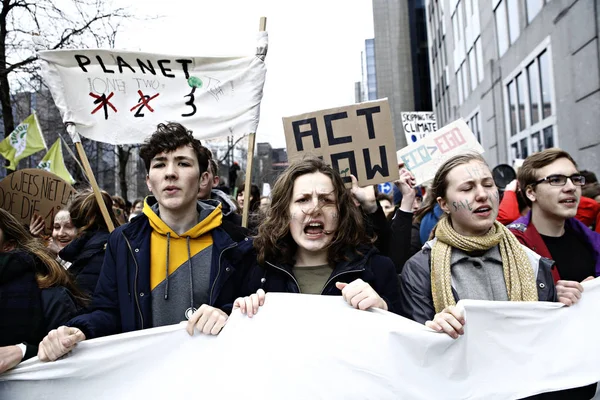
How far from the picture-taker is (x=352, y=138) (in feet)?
11.8

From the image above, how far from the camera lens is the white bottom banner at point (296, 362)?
2076mm

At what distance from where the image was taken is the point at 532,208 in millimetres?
3264

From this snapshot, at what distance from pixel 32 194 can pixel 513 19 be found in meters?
16.9

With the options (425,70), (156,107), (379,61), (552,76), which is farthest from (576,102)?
(379,61)

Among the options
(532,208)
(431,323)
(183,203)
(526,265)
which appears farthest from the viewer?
(532,208)

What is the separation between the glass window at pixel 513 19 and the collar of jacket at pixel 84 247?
1669cm

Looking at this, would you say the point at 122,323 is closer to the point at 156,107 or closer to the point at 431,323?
the point at 431,323

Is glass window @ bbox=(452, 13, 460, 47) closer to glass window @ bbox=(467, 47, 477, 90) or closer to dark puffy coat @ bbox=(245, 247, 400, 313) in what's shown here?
glass window @ bbox=(467, 47, 477, 90)

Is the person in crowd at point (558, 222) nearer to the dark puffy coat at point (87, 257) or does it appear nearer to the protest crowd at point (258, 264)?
the protest crowd at point (258, 264)

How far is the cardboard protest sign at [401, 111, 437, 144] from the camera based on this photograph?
8.24 metres

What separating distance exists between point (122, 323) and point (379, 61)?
6141 centimetres

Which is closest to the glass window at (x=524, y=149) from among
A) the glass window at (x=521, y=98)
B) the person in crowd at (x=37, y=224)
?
the glass window at (x=521, y=98)

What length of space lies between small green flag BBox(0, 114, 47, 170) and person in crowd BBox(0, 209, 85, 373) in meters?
5.84

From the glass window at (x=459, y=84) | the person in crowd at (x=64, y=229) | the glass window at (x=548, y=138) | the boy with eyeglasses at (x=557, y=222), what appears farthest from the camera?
the glass window at (x=459, y=84)
